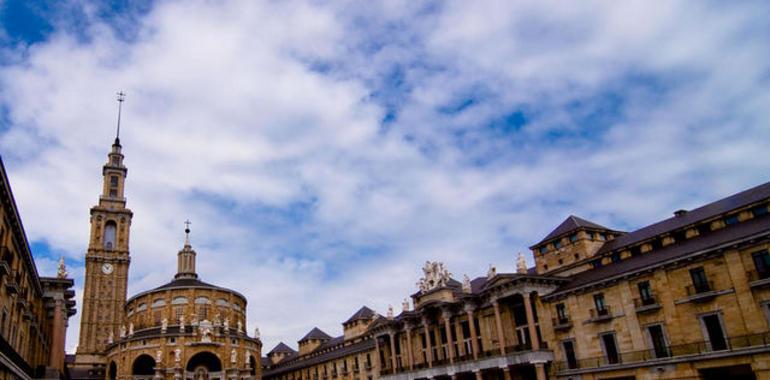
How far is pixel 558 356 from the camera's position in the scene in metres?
40.6

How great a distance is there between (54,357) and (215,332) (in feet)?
111

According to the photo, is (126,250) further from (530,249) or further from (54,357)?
(530,249)

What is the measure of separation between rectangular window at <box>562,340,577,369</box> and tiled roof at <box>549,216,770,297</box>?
3525 mm

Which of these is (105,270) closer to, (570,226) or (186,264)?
(186,264)

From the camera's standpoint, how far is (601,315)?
38.0 meters

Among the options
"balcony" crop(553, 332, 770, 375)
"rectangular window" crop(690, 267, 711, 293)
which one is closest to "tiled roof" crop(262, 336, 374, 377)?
"balcony" crop(553, 332, 770, 375)

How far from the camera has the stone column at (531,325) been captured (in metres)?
40.4

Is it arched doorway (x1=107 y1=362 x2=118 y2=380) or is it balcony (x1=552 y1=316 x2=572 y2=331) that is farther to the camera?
arched doorway (x1=107 y1=362 x2=118 y2=380)

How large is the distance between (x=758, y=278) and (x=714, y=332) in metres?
3.95

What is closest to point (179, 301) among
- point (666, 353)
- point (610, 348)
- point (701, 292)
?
point (610, 348)

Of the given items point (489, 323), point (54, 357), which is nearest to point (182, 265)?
point (54, 357)

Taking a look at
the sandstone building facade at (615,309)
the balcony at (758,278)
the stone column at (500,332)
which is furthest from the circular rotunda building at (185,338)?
the balcony at (758,278)

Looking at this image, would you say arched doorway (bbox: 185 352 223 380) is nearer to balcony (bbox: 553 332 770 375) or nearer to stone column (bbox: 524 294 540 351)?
stone column (bbox: 524 294 540 351)

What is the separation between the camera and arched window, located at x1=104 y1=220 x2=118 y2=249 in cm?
9831
